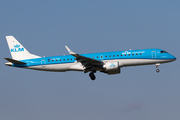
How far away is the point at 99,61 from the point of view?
156 feet

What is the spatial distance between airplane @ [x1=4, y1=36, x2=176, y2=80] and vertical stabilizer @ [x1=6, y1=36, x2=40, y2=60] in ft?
4.65

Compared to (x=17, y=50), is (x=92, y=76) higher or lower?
lower

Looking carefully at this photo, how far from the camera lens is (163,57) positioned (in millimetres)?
49219

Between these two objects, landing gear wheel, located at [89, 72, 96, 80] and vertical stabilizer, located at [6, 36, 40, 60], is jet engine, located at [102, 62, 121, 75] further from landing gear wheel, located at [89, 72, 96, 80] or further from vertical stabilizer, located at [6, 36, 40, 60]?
vertical stabilizer, located at [6, 36, 40, 60]

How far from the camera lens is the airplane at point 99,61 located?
4820 centimetres

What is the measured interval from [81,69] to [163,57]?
41.0ft

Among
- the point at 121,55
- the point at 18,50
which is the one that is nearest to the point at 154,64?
the point at 121,55

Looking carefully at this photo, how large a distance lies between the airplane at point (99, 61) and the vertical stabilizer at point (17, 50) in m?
1.42

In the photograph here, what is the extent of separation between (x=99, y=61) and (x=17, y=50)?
15.2 meters

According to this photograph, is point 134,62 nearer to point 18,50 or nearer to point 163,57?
point 163,57

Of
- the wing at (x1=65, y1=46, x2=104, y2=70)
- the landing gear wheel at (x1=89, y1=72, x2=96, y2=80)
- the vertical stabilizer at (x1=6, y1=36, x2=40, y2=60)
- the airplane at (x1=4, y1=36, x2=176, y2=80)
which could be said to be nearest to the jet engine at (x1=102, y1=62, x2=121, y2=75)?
the airplane at (x1=4, y1=36, x2=176, y2=80)

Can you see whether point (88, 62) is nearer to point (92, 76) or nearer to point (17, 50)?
point (92, 76)

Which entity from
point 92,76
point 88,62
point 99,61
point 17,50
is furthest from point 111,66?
point 17,50

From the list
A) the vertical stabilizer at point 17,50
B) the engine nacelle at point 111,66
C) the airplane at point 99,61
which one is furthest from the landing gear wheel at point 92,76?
the vertical stabilizer at point 17,50
